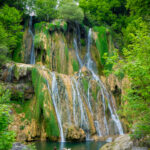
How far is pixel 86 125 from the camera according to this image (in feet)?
60.8

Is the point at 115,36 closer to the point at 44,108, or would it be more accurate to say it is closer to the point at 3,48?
the point at 3,48

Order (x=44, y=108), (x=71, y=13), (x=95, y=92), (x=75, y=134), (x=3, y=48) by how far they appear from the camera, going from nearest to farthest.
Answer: (x=75, y=134)
(x=44, y=108)
(x=3, y=48)
(x=95, y=92)
(x=71, y=13)

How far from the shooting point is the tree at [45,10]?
2953 cm

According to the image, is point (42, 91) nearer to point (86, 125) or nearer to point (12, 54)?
point (86, 125)

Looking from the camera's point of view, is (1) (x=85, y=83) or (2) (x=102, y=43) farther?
(2) (x=102, y=43)

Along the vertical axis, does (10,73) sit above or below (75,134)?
above

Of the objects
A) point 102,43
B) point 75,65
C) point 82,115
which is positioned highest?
point 102,43

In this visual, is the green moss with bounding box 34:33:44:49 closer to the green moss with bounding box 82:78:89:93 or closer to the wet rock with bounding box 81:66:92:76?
the wet rock with bounding box 81:66:92:76

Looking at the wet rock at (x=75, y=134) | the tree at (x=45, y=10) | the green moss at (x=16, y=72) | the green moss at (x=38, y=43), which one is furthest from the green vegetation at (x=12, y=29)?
the wet rock at (x=75, y=134)

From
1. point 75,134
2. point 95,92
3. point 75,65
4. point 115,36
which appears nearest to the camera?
point 75,134

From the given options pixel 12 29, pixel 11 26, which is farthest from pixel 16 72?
pixel 11 26

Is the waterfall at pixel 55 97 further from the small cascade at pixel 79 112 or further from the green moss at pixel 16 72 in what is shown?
the green moss at pixel 16 72

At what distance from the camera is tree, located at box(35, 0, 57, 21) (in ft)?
96.9

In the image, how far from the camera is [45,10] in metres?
29.9
